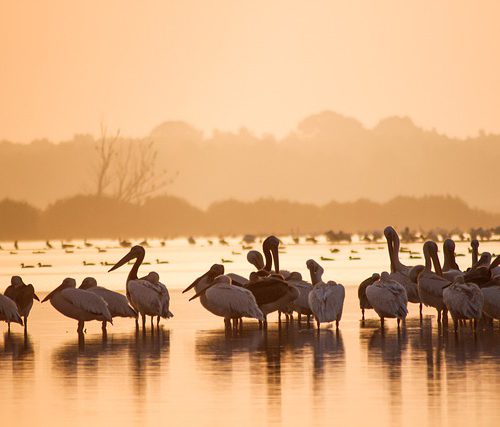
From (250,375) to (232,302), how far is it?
492 cm

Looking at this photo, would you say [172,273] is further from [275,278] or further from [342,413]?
[342,413]

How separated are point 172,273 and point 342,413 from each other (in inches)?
1384

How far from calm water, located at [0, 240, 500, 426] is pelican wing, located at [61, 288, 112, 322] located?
42cm

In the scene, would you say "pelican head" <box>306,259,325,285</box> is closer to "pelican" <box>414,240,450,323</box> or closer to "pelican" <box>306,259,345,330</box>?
"pelican" <box>414,240,450,323</box>

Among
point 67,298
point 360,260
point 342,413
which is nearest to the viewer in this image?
point 342,413

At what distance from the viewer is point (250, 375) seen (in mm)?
16625

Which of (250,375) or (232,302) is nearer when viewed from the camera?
(250,375)

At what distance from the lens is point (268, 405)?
14312 millimetres

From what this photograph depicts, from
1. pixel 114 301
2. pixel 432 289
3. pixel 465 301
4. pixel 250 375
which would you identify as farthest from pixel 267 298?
pixel 250 375

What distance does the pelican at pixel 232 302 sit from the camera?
2145 centimetres

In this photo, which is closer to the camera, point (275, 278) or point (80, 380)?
point (80, 380)

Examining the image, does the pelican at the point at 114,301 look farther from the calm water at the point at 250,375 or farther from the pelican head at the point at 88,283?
the pelican head at the point at 88,283

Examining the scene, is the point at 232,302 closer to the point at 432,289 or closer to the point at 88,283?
the point at 88,283

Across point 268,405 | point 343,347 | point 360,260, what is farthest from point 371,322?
point 360,260
